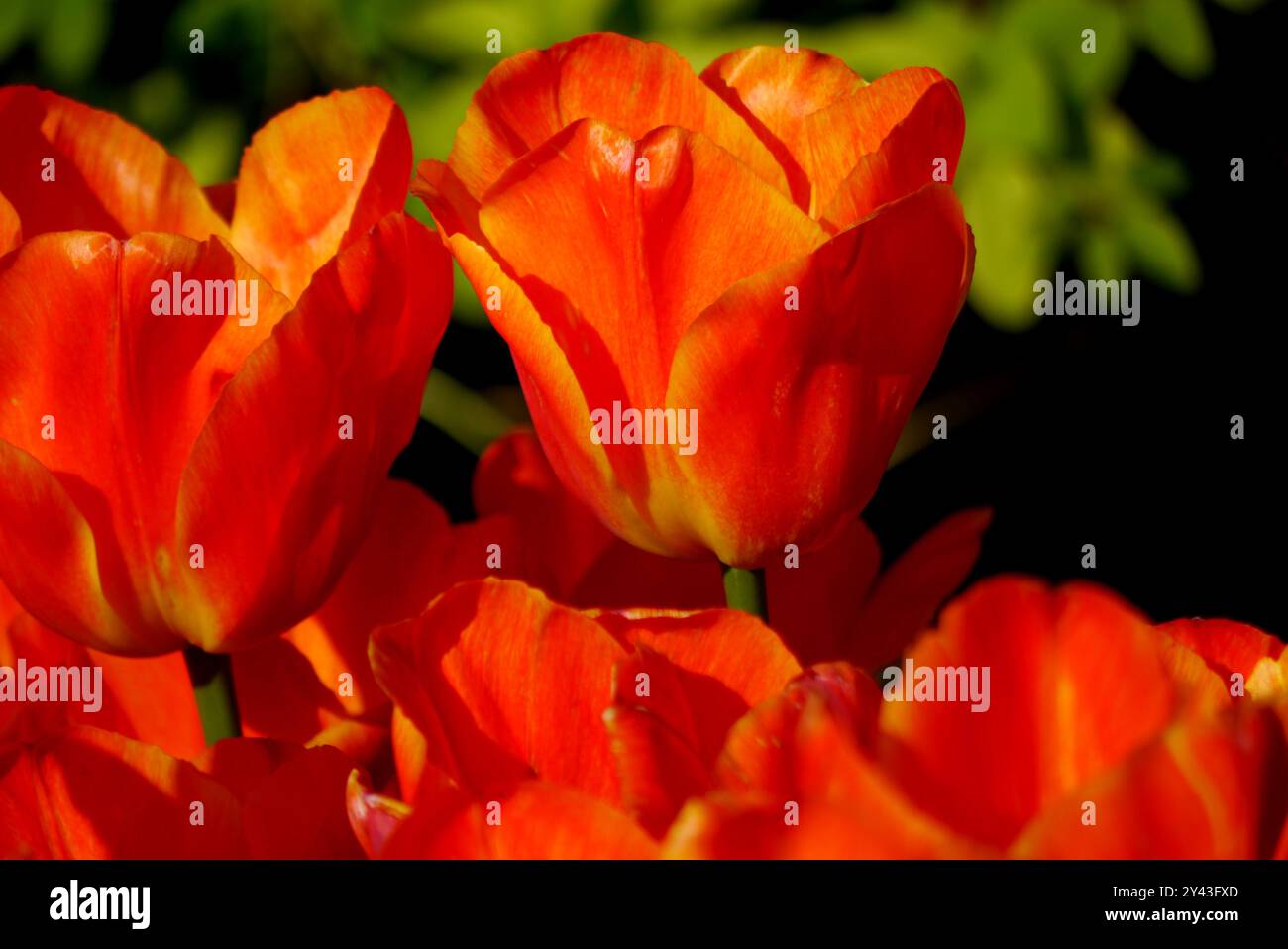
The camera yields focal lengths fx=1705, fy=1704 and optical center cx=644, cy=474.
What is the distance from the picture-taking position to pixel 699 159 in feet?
1.16

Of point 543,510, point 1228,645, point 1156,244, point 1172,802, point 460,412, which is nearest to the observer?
point 1172,802

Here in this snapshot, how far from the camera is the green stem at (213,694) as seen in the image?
0.40 m

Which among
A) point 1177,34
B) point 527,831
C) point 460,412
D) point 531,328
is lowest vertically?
point 527,831

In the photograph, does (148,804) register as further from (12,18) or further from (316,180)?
(12,18)

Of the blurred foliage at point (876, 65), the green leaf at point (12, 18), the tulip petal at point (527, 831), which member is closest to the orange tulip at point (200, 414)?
the tulip petal at point (527, 831)

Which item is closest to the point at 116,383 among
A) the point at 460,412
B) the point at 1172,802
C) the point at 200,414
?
the point at 200,414

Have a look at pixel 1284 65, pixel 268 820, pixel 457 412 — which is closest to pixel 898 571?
pixel 268 820

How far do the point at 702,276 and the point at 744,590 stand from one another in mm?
78

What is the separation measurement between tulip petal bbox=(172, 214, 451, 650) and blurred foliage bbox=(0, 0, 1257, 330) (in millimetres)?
779

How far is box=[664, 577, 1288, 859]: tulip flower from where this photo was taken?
238 millimetres

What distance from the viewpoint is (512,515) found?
0.45 metres

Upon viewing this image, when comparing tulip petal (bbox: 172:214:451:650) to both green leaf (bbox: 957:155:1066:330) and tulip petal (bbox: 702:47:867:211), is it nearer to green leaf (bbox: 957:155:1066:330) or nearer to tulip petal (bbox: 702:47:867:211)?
tulip petal (bbox: 702:47:867:211)

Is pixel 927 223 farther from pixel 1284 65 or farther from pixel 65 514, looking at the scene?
pixel 1284 65
